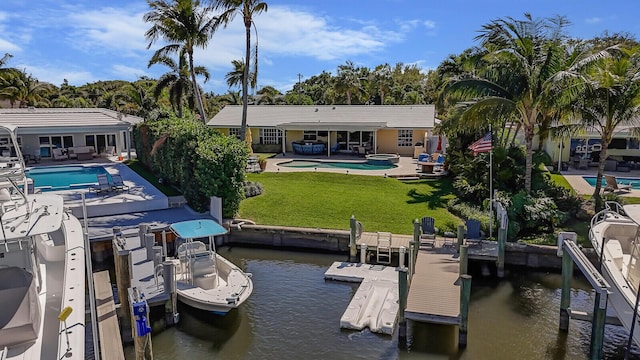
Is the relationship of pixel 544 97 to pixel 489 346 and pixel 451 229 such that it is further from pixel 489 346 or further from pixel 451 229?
pixel 489 346

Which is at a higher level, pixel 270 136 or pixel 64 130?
pixel 64 130

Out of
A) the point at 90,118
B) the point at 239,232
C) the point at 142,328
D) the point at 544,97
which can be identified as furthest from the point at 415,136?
the point at 142,328

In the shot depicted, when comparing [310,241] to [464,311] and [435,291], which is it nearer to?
[435,291]

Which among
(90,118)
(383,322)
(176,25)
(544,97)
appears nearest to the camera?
(383,322)

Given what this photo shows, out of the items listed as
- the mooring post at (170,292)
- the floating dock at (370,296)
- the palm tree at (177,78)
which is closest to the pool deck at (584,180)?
the floating dock at (370,296)

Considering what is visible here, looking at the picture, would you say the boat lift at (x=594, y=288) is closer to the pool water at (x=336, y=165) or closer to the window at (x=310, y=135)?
the pool water at (x=336, y=165)

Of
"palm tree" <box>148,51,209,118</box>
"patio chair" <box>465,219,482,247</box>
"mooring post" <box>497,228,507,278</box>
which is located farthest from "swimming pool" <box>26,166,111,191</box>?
"mooring post" <box>497,228,507,278</box>

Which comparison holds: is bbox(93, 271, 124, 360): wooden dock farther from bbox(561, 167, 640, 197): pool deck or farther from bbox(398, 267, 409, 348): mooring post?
bbox(561, 167, 640, 197): pool deck

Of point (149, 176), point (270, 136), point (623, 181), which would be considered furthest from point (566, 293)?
point (270, 136)
